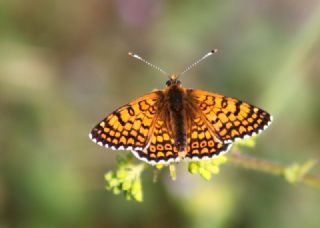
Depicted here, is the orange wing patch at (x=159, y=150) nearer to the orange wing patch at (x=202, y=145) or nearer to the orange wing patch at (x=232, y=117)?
the orange wing patch at (x=202, y=145)

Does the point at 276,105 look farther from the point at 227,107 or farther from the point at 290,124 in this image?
the point at 290,124

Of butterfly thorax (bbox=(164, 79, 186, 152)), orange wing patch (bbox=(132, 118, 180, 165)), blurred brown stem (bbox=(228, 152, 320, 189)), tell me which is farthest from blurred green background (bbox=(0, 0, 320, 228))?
orange wing patch (bbox=(132, 118, 180, 165))

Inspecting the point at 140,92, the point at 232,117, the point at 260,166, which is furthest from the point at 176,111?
the point at 140,92

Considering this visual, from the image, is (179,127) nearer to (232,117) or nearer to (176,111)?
(176,111)

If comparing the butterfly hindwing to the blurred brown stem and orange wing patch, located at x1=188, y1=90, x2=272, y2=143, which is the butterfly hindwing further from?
the blurred brown stem

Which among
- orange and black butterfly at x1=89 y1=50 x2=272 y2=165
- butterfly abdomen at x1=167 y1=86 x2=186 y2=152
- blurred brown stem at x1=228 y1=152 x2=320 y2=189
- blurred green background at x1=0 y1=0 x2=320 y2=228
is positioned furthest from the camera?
blurred green background at x1=0 y1=0 x2=320 y2=228

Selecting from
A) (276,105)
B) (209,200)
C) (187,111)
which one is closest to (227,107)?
(187,111)

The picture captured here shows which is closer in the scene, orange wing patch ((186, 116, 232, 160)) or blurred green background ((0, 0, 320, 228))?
orange wing patch ((186, 116, 232, 160))
